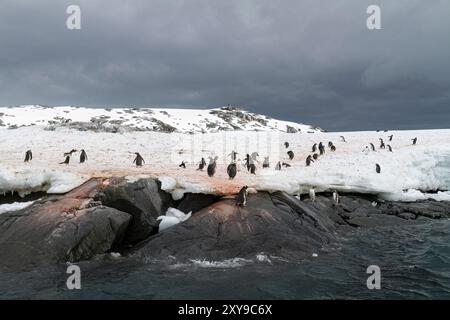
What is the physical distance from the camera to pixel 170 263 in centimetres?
1516

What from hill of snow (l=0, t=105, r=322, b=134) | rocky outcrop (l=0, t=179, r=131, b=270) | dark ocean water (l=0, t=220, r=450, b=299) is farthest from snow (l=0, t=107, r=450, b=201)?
hill of snow (l=0, t=105, r=322, b=134)

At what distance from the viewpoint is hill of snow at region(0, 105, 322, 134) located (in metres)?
111

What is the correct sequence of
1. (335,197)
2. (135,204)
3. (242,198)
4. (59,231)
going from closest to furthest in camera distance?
(59,231), (135,204), (242,198), (335,197)

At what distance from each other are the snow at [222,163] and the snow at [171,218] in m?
1.01

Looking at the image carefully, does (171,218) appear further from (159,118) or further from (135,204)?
(159,118)

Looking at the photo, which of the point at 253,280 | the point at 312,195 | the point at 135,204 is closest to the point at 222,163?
the point at 312,195

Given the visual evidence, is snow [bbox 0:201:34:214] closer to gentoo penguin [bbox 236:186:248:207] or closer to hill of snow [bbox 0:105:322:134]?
gentoo penguin [bbox 236:186:248:207]

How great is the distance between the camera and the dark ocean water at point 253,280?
1249 centimetres

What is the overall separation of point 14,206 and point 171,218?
699 cm

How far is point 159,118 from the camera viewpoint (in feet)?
405

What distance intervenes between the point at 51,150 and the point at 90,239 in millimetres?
15086

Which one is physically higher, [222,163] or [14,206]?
[222,163]
